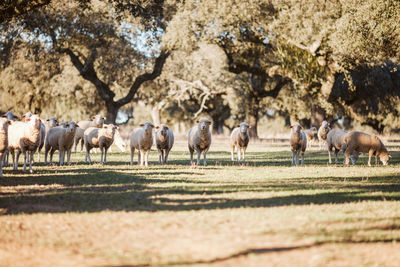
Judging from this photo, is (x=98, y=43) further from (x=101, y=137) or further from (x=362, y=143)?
(x=362, y=143)

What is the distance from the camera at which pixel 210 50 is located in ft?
184

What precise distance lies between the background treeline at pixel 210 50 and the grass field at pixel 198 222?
7952 mm

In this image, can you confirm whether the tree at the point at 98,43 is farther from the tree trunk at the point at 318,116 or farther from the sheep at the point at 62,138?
the tree trunk at the point at 318,116

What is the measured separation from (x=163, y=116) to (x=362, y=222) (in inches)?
2809

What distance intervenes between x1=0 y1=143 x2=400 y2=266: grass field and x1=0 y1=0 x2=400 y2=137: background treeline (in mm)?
7952

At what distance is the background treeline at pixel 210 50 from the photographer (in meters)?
21.6

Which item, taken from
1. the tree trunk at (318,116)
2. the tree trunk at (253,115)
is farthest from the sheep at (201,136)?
the tree trunk at (253,115)

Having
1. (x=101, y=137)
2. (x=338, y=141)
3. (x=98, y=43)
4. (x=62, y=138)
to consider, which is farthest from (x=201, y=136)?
(x=98, y=43)

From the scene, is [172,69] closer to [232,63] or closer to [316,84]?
[232,63]

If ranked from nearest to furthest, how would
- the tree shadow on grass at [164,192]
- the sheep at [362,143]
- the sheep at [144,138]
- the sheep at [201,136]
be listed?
the tree shadow on grass at [164,192] < the sheep at [144,138] < the sheep at [362,143] < the sheep at [201,136]

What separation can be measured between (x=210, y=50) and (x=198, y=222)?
164 ft

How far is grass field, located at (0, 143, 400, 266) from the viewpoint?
547 cm

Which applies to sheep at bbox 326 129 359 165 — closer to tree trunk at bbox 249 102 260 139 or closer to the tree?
the tree

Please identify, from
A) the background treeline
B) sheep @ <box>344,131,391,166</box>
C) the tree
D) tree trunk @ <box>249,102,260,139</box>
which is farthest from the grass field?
tree trunk @ <box>249,102,260,139</box>
